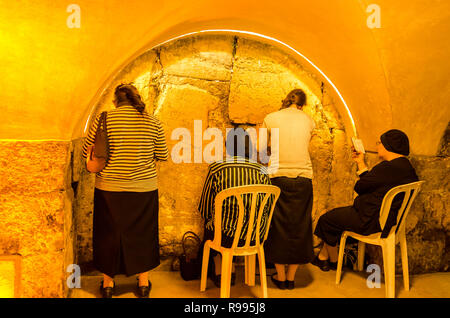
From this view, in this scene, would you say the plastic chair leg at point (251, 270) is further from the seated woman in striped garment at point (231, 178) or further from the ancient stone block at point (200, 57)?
the ancient stone block at point (200, 57)

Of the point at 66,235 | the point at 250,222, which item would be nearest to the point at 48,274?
the point at 66,235

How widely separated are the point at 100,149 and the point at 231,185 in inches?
37.2

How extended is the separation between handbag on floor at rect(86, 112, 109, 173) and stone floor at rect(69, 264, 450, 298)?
103cm

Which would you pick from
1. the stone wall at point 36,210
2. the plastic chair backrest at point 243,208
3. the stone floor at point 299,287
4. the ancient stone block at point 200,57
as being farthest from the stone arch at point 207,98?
the plastic chair backrest at point 243,208

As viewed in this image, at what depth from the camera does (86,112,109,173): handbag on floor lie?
2650mm

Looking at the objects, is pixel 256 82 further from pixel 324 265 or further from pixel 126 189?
pixel 324 265

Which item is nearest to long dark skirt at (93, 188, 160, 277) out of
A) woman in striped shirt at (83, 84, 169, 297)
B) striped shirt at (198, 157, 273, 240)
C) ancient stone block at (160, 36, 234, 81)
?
woman in striped shirt at (83, 84, 169, 297)

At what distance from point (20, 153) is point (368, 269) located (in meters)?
3.15

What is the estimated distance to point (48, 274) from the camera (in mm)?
2699

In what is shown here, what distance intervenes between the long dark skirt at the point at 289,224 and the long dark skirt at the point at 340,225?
41 centimetres

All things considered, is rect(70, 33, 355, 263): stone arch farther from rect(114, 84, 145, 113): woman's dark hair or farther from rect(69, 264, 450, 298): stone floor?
rect(114, 84, 145, 113): woman's dark hair

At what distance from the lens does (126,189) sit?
2.74 m

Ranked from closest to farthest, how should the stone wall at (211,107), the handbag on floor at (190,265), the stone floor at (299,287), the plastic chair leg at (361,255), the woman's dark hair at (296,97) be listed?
the stone floor at (299,287), the woman's dark hair at (296,97), the handbag on floor at (190,265), the stone wall at (211,107), the plastic chair leg at (361,255)

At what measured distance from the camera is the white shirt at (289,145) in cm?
310
